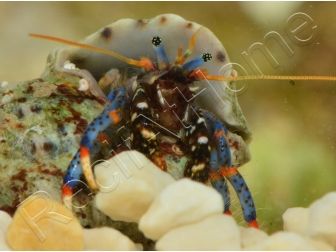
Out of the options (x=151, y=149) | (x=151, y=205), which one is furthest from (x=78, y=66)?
(x=151, y=205)

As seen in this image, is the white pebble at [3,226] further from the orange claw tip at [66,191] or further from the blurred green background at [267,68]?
the blurred green background at [267,68]

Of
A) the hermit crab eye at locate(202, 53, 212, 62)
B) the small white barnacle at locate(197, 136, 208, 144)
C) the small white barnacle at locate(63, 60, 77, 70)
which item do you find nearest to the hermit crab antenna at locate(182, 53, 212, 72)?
the hermit crab eye at locate(202, 53, 212, 62)

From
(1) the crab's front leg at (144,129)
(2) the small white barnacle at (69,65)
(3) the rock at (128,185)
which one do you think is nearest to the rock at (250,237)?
(3) the rock at (128,185)

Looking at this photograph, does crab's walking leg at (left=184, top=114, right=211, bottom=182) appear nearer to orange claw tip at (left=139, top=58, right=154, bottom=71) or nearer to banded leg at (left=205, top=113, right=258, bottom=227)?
banded leg at (left=205, top=113, right=258, bottom=227)

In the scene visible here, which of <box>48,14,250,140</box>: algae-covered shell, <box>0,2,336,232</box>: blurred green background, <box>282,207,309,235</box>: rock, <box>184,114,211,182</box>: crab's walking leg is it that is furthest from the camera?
<box>0,2,336,232</box>: blurred green background

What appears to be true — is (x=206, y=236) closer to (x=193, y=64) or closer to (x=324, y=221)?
(x=324, y=221)

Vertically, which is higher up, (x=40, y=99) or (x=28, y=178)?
(x=40, y=99)

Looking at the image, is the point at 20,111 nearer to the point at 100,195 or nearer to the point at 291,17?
the point at 100,195
